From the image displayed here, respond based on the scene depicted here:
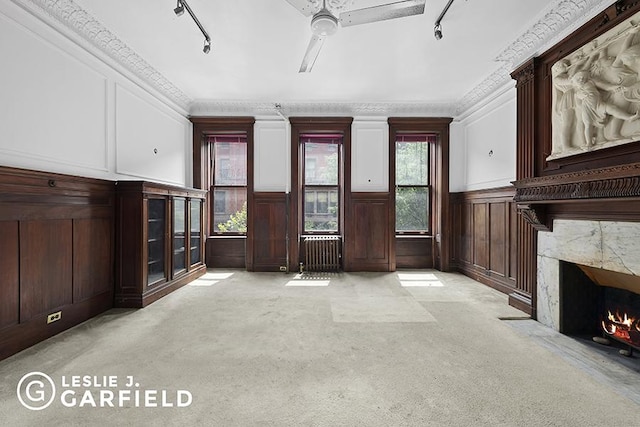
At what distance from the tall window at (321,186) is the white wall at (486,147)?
7.34 ft

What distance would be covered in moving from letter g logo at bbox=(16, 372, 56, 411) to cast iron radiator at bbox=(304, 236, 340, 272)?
3845 mm

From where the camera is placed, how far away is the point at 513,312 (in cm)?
327

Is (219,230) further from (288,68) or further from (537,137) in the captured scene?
(537,137)

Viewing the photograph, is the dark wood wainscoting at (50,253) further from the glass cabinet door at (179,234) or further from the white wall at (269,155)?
the white wall at (269,155)

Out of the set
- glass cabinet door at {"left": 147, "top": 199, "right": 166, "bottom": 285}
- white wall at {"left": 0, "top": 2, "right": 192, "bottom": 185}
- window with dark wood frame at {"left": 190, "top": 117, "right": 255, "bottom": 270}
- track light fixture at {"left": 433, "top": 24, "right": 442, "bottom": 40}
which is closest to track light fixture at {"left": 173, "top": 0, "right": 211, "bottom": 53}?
white wall at {"left": 0, "top": 2, "right": 192, "bottom": 185}

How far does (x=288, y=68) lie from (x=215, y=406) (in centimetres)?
389

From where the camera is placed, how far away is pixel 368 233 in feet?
17.7

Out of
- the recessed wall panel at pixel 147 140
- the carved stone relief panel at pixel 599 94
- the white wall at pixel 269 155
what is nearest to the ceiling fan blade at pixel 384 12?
the carved stone relief panel at pixel 599 94

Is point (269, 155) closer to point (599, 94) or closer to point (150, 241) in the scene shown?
point (150, 241)

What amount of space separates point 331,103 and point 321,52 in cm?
173

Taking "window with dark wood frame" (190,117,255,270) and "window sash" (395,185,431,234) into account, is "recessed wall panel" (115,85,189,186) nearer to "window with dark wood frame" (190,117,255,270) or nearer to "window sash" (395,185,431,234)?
"window with dark wood frame" (190,117,255,270)

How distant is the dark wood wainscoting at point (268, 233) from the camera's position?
17.7 feet

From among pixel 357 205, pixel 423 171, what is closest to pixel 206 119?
pixel 357 205

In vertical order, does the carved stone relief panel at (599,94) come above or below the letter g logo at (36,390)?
above
